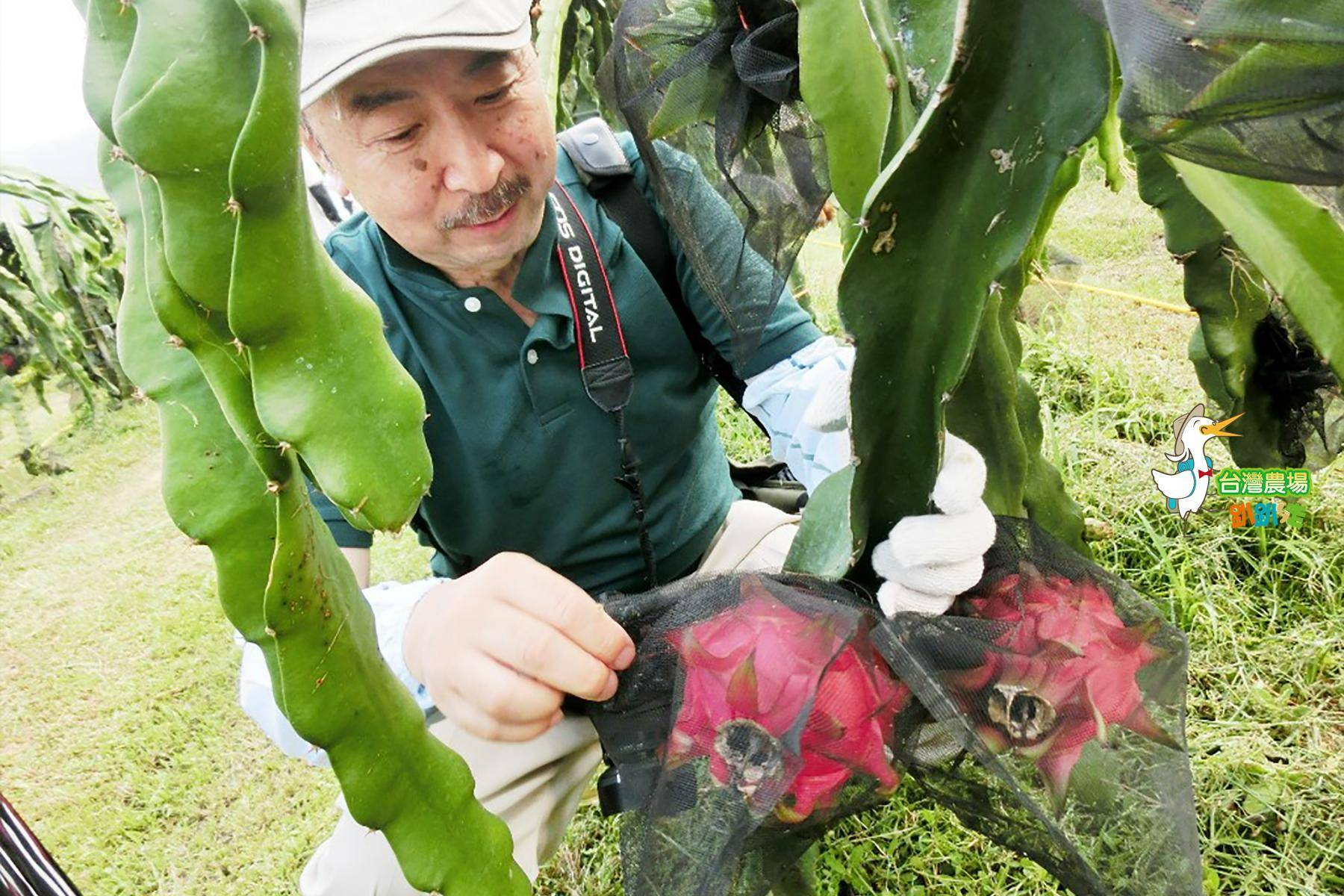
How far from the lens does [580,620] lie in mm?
568

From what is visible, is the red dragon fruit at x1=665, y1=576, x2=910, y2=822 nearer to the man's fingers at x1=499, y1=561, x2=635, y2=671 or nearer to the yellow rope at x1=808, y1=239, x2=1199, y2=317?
the man's fingers at x1=499, y1=561, x2=635, y2=671

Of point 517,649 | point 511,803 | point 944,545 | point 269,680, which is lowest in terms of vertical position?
point 511,803

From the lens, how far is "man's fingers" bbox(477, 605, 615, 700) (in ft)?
1.84

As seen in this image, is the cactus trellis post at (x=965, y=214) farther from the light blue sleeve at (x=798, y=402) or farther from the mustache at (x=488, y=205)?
the mustache at (x=488, y=205)

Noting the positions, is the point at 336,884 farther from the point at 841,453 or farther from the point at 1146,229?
the point at 1146,229

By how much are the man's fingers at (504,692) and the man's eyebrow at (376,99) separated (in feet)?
1.26

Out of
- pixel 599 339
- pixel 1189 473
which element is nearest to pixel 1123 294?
pixel 1189 473

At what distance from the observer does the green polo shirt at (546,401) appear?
0.86 m

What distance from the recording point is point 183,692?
1695 millimetres

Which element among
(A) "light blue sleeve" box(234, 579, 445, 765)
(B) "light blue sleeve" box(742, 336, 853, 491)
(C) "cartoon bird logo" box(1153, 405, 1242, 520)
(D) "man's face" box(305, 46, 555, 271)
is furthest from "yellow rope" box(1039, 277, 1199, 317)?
(A) "light blue sleeve" box(234, 579, 445, 765)

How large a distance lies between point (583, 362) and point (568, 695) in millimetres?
354

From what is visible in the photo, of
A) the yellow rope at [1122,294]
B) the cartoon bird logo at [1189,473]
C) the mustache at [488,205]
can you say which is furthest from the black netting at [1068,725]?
the yellow rope at [1122,294]

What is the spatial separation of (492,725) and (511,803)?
0.83 feet

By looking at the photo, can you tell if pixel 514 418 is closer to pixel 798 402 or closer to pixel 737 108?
pixel 798 402
